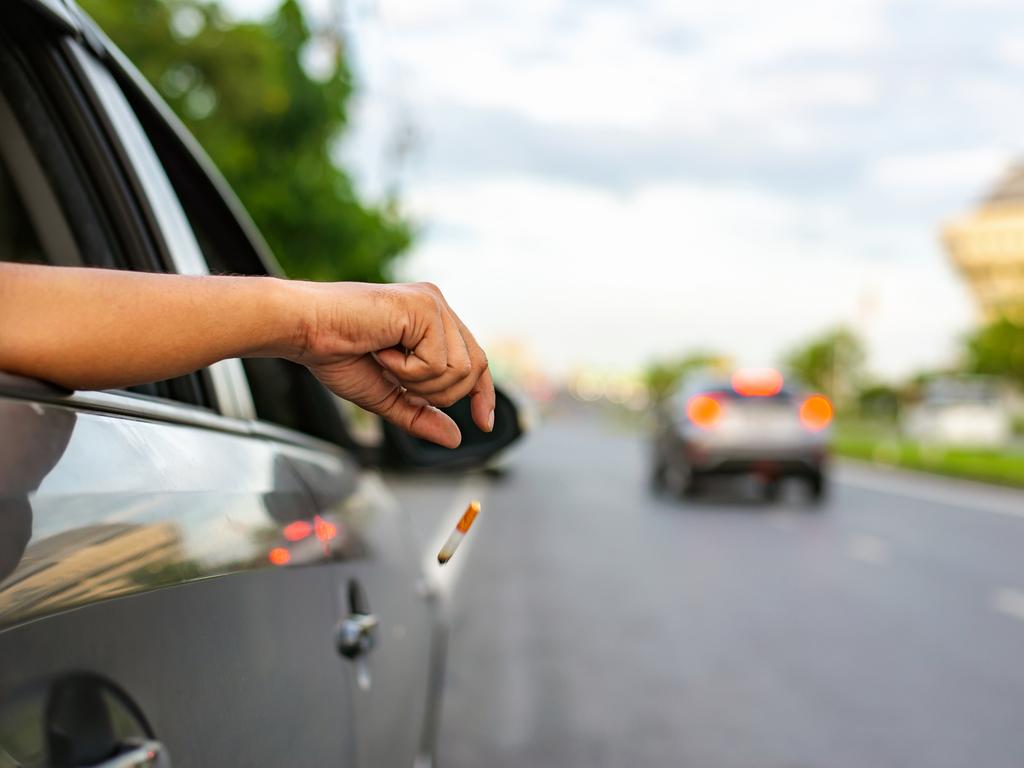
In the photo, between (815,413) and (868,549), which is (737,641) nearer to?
(868,549)

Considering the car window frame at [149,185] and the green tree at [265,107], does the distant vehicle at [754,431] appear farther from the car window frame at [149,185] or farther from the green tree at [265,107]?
the car window frame at [149,185]

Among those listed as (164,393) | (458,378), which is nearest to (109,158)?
(164,393)

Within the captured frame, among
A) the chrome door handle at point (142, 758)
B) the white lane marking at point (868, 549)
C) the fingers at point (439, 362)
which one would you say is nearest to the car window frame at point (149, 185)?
the fingers at point (439, 362)

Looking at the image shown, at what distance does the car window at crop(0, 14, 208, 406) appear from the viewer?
1.96 metres

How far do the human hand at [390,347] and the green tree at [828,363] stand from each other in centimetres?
8286

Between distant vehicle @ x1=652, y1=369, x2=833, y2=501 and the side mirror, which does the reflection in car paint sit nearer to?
the side mirror

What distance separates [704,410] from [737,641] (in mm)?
10163

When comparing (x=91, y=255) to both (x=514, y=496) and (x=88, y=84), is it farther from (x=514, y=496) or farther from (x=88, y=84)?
(x=514, y=496)

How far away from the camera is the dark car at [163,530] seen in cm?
120

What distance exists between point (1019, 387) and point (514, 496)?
69.9 meters

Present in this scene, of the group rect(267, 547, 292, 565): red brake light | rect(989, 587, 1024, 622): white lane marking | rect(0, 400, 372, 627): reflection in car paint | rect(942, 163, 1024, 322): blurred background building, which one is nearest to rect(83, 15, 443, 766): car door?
rect(267, 547, 292, 565): red brake light

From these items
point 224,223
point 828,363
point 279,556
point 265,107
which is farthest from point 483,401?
Result: point 828,363

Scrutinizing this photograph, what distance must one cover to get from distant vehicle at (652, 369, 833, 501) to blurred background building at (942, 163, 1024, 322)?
112 meters

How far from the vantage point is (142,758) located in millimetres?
1266
